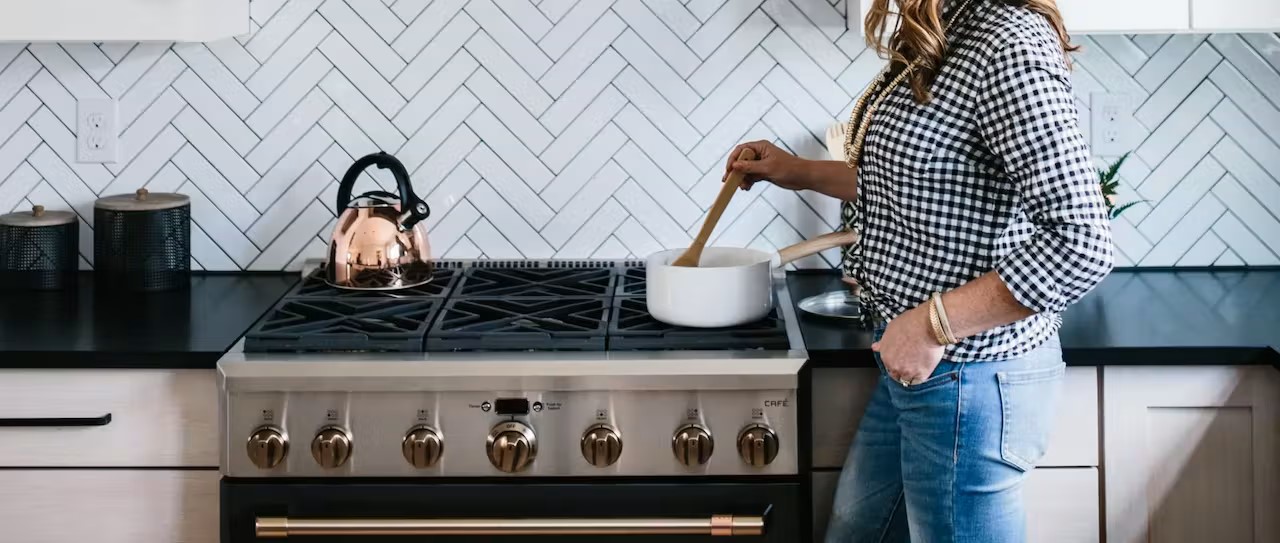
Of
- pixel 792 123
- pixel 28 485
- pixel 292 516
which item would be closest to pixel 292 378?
pixel 292 516

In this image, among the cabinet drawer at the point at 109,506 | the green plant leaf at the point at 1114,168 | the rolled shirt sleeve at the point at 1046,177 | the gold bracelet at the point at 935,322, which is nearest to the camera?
the rolled shirt sleeve at the point at 1046,177

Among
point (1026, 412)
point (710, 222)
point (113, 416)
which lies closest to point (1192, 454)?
point (1026, 412)

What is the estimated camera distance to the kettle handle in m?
2.34

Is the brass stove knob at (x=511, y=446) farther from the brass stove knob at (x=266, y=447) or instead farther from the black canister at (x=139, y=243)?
the black canister at (x=139, y=243)

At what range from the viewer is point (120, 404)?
204cm

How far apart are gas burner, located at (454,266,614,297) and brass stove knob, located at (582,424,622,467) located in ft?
1.37

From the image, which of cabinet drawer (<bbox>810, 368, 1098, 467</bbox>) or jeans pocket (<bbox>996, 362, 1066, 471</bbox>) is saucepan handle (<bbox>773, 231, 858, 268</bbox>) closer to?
cabinet drawer (<bbox>810, 368, 1098, 467</bbox>)

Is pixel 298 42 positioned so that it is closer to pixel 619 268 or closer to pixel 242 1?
pixel 242 1

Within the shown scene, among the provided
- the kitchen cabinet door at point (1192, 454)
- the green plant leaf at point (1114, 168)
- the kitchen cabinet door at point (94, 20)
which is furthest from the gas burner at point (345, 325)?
the green plant leaf at point (1114, 168)

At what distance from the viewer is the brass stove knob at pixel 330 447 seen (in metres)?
1.96

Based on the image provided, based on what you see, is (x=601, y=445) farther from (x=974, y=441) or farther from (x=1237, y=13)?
(x=1237, y=13)

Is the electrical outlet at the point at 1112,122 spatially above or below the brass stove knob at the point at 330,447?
above

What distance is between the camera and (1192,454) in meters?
2.03

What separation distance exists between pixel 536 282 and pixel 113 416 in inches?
30.0
